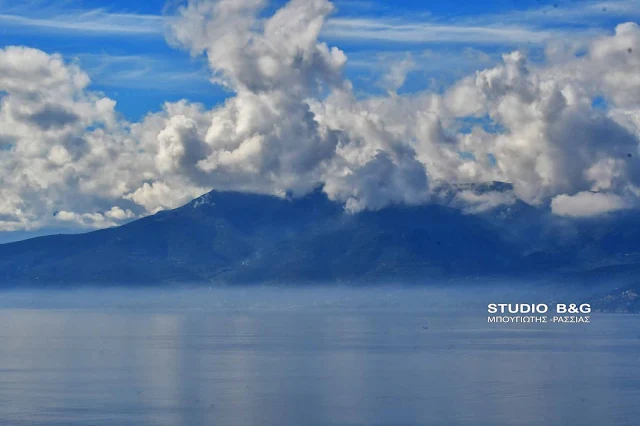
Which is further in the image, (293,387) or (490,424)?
(293,387)

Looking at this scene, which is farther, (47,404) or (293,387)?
(293,387)

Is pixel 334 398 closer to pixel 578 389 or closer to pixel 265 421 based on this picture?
pixel 265 421

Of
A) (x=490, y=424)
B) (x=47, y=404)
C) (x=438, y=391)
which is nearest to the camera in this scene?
(x=490, y=424)

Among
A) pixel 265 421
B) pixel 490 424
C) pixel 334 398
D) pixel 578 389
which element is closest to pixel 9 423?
pixel 265 421

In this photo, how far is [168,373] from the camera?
622ft

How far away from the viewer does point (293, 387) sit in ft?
539

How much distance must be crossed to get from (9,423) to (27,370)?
78473mm

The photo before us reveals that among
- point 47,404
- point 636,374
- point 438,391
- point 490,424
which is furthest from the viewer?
point 636,374

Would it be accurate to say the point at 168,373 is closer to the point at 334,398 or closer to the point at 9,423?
the point at 334,398

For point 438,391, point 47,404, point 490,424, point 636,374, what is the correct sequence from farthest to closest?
point 636,374, point 438,391, point 47,404, point 490,424

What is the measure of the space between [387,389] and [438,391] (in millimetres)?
7954

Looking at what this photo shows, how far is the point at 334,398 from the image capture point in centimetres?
14850

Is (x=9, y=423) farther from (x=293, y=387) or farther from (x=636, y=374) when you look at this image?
(x=636, y=374)

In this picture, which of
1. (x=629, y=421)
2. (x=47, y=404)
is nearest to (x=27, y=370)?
(x=47, y=404)
